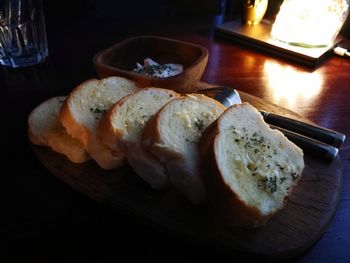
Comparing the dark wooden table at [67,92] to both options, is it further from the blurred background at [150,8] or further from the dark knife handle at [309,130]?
the blurred background at [150,8]

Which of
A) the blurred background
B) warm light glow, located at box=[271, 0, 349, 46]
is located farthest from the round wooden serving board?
the blurred background

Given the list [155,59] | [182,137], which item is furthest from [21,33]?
[182,137]

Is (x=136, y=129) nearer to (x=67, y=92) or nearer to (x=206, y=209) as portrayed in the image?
(x=206, y=209)

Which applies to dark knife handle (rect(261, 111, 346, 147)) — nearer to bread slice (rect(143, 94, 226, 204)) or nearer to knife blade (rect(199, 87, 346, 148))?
knife blade (rect(199, 87, 346, 148))

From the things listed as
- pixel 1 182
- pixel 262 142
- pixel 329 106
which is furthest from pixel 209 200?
pixel 329 106

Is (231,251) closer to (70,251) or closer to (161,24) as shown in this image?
(70,251)

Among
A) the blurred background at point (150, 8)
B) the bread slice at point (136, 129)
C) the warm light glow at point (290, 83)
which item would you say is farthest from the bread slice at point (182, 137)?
the blurred background at point (150, 8)
